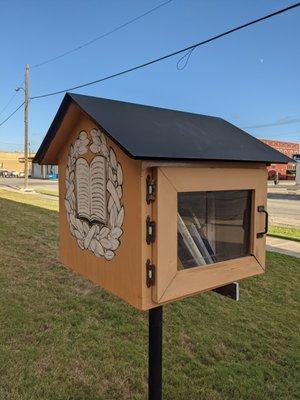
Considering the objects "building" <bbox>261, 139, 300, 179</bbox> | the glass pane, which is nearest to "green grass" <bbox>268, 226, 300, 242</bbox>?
the glass pane

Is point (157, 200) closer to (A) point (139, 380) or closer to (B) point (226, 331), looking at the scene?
(A) point (139, 380)

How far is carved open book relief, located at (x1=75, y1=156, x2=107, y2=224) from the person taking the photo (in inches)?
69.4

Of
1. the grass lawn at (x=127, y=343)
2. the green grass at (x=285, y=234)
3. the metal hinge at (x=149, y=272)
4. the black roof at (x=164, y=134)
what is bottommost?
the green grass at (x=285, y=234)

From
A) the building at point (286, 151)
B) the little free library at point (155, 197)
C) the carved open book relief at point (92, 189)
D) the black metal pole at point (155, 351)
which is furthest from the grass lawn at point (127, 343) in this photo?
the building at point (286, 151)

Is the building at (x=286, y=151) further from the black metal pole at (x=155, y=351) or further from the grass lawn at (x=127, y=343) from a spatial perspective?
the black metal pole at (x=155, y=351)

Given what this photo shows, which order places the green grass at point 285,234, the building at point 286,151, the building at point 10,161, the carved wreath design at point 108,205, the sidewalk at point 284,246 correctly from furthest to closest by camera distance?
the building at point 10,161
the building at point 286,151
the green grass at point 285,234
the sidewalk at point 284,246
the carved wreath design at point 108,205

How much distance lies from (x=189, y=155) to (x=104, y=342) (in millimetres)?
2238

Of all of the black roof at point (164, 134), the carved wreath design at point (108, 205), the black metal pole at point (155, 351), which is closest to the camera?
the black roof at point (164, 134)

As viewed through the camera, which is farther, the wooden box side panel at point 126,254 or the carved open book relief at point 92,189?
the carved open book relief at point 92,189

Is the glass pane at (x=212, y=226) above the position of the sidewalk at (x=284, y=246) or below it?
above

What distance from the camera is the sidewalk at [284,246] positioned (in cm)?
722

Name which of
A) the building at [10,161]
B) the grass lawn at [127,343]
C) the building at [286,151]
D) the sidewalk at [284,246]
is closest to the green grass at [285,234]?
the sidewalk at [284,246]

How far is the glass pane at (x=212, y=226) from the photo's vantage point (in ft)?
5.83

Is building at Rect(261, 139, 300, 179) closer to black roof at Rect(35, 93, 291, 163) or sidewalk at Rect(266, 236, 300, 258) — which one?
sidewalk at Rect(266, 236, 300, 258)
